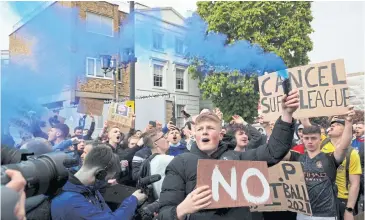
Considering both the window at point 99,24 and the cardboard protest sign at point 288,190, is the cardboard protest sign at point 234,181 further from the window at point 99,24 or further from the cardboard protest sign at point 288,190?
the window at point 99,24

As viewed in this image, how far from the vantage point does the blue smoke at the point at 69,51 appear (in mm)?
5984

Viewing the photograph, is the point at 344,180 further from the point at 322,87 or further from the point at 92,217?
the point at 92,217

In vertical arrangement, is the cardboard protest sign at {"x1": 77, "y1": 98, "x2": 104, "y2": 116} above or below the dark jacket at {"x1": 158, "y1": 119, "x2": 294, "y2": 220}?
above

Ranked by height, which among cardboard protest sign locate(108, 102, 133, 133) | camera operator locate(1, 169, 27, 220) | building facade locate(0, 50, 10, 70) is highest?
building facade locate(0, 50, 10, 70)

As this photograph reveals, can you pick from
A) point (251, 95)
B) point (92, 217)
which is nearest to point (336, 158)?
point (92, 217)

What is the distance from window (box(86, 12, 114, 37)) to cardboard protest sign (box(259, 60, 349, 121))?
17.7ft

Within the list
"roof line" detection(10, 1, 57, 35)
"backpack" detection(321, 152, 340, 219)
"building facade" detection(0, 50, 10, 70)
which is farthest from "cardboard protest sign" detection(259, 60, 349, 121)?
"roof line" detection(10, 1, 57, 35)

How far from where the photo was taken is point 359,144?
266 inches

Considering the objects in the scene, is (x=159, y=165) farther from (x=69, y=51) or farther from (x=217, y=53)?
(x=217, y=53)

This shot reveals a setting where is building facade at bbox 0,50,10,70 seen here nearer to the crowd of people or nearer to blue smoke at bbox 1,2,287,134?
blue smoke at bbox 1,2,287,134

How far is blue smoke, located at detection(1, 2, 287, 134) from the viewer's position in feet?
19.6

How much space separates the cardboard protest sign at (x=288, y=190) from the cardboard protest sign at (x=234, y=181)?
4.62 ft

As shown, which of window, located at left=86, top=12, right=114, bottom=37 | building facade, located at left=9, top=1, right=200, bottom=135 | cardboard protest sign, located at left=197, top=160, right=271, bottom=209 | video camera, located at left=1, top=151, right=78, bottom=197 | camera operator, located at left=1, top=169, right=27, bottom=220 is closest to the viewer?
camera operator, located at left=1, top=169, right=27, bottom=220

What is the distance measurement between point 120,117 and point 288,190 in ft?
11.8
